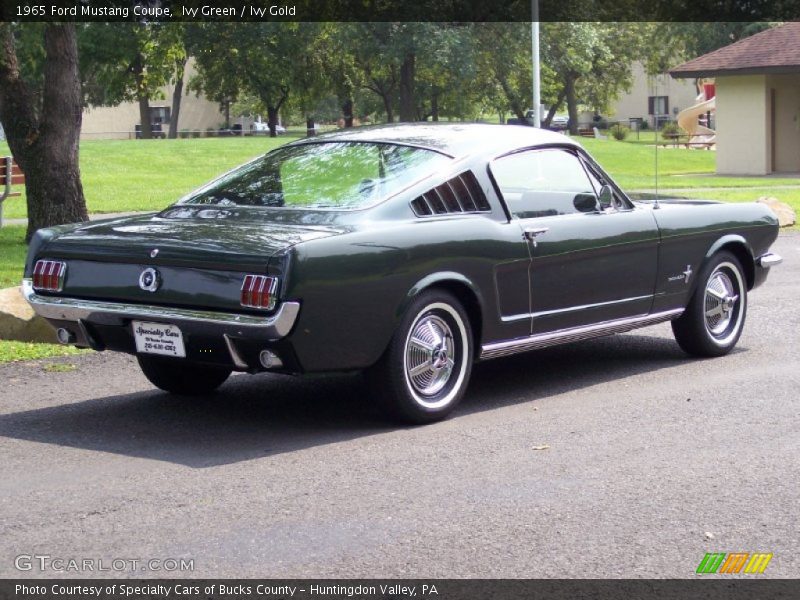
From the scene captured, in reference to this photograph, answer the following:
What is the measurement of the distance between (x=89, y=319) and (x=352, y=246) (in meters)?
1.39

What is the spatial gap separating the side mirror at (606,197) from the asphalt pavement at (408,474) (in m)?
1.07

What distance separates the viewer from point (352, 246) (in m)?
6.40

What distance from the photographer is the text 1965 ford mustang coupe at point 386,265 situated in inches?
248

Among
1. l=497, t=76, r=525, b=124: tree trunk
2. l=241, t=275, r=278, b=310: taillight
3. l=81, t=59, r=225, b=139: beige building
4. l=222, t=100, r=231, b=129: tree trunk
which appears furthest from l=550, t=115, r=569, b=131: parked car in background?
l=241, t=275, r=278, b=310: taillight

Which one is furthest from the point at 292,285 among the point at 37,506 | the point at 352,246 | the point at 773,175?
the point at 773,175

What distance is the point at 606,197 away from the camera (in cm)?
799

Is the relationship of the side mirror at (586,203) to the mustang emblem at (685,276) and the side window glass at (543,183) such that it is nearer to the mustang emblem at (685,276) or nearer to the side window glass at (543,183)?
the side window glass at (543,183)

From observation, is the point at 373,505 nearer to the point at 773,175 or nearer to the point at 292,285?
the point at 292,285

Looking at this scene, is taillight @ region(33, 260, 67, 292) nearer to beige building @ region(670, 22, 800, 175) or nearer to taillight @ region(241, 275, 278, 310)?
taillight @ region(241, 275, 278, 310)

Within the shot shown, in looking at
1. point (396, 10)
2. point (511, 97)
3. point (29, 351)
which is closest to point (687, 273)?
point (29, 351)

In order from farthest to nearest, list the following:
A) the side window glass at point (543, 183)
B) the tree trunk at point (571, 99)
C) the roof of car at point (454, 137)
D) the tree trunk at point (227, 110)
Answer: the tree trunk at point (227, 110) < the tree trunk at point (571, 99) < the side window glass at point (543, 183) < the roof of car at point (454, 137)

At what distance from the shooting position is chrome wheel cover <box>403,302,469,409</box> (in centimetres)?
679

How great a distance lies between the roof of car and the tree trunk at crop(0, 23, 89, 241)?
29.4 feet

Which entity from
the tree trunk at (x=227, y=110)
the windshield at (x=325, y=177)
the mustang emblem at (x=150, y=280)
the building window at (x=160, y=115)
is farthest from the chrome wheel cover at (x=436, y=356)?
the building window at (x=160, y=115)
